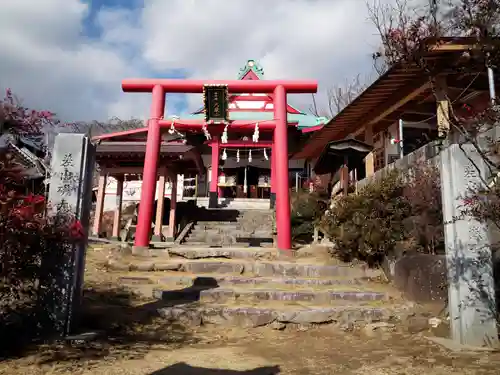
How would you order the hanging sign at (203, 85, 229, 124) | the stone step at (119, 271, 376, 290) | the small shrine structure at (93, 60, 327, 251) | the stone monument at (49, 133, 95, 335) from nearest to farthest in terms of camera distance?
the stone monument at (49, 133, 95, 335)
the stone step at (119, 271, 376, 290)
the small shrine structure at (93, 60, 327, 251)
the hanging sign at (203, 85, 229, 124)

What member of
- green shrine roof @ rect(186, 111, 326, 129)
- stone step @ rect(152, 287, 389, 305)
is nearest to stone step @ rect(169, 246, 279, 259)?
stone step @ rect(152, 287, 389, 305)

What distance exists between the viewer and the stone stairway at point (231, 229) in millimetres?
13156

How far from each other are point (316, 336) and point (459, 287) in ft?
6.24

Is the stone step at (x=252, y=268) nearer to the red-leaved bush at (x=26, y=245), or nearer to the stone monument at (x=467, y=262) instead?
the stone monument at (x=467, y=262)

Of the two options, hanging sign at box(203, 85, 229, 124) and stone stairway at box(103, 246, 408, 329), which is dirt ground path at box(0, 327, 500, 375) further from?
hanging sign at box(203, 85, 229, 124)

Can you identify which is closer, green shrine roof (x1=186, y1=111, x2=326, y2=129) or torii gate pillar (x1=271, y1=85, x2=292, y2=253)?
torii gate pillar (x1=271, y1=85, x2=292, y2=253)

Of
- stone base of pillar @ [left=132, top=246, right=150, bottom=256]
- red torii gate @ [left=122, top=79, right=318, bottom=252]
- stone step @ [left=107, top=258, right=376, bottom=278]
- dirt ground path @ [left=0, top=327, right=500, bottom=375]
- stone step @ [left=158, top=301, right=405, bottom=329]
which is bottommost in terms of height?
dirt ground path @ [left=0, top=327, right=500, bottom=375]

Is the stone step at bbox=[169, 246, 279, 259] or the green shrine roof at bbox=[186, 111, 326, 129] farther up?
the green shrine roof at bbox=[186, 111, 326, 129]

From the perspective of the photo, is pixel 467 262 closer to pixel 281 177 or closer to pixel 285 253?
pixel 285 253

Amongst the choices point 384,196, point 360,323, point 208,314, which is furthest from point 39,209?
point 384,196

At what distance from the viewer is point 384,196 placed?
7.99 meters

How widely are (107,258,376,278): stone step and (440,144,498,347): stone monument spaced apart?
9.57ft

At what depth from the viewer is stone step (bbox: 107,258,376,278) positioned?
771 centimetres

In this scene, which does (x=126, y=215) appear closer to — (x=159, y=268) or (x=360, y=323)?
(x=159, y=268)
